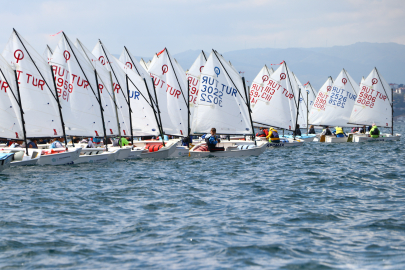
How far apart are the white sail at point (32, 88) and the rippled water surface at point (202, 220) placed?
5.68 meters

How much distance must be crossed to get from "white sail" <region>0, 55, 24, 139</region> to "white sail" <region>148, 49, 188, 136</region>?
43.6 ft

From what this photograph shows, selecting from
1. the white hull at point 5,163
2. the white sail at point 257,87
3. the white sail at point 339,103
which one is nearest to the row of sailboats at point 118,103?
the white hull at point 5,163

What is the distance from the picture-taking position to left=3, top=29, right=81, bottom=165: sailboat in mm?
28547

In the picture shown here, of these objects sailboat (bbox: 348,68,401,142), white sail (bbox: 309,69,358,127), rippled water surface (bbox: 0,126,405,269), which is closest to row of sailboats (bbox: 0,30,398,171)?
rippled water surface (bbox: 0,126,405,269)

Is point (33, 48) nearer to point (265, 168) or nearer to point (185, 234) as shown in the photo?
point (265, 168)

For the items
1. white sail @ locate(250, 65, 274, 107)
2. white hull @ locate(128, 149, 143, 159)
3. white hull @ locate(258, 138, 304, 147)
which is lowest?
white hull @ locate(258, 138, 304, 147)

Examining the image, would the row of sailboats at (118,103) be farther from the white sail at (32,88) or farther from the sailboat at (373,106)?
the sailboat at (373,106)

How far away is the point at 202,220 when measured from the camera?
13.4 meters

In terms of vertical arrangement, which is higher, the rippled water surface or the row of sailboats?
the row of sailboats

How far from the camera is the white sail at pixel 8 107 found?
26.0 meters

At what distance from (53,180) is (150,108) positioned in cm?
1541

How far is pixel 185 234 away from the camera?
11922 millimetres

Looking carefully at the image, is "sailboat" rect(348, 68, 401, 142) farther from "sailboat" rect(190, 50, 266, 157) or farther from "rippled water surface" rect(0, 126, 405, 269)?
"rippled water surface" rect(0, 126, 405, 269)

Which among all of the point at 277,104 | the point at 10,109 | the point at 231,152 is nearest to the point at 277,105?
the point at 277,104
